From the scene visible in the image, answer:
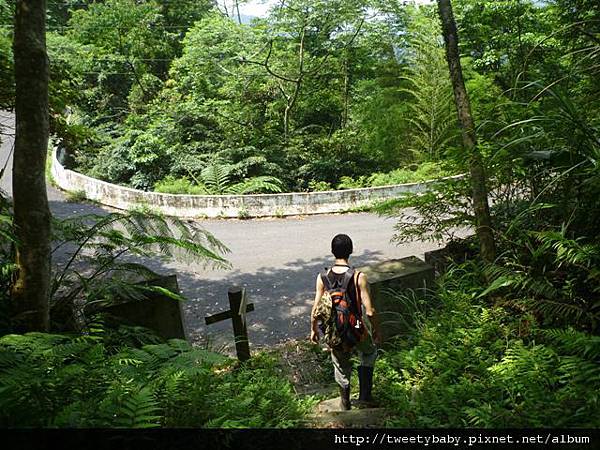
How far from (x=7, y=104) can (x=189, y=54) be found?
1298 cm

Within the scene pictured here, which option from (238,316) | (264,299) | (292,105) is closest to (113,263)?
(238,316)

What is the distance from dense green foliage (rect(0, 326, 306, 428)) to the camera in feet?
7.02

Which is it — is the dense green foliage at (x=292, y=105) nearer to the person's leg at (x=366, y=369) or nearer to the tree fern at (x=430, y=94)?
the tree fern at (x=430, y=94)

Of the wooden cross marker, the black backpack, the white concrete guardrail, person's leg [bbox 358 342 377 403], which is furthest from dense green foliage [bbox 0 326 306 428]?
the white concrete guardrail

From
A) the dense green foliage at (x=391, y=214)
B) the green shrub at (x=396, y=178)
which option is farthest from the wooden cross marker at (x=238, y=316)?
the green shrub at (x=396, y=178)

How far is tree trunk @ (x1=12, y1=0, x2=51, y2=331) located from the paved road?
2.62m

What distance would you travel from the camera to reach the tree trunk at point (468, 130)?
14.6ft

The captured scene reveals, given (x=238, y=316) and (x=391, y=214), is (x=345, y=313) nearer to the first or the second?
(x=238, y=316)

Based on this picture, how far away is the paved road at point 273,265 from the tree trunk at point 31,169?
262cm

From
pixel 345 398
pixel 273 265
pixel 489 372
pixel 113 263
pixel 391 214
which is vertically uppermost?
pixel 391 214

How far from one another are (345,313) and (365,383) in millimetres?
721

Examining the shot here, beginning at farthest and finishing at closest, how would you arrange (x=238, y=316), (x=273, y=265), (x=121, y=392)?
(x=273, y=265) → (x=238, y=316) → (x=121, y=392)

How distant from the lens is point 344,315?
11.6 feet

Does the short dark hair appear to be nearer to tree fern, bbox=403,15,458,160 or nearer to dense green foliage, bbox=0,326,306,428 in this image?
dense green foliage, bbox=0,326,306,428
